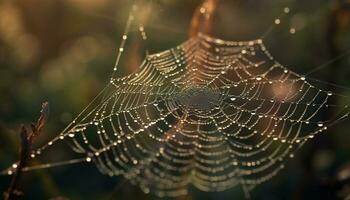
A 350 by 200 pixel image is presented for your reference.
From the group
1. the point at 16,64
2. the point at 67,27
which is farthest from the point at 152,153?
the point at 67,27

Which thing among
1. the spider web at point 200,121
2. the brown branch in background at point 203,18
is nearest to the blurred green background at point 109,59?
the spider web at point 200,121

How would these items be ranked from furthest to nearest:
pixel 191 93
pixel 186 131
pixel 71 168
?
1. pixel 71 168
2. pixel 191 93
3. pixel 186 131

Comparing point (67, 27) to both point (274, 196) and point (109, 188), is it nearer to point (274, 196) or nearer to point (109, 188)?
A: point (109, 188)

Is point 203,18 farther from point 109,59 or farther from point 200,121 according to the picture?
point 109,59

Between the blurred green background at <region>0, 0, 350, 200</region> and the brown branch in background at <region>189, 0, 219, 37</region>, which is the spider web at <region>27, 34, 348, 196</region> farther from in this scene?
the brown branch in background at <region>189, 0, 219, 37</region>

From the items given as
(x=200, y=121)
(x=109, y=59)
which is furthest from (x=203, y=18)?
(x=109, y=59)
